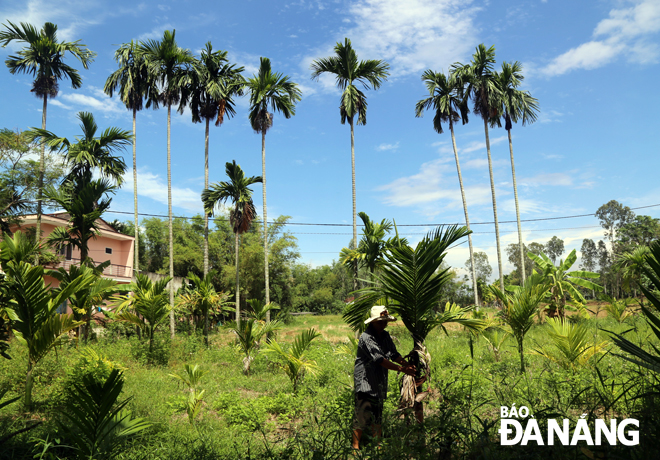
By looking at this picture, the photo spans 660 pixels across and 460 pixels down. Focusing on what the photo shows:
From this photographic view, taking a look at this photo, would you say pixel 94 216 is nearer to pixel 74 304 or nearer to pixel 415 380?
pixel 74 304

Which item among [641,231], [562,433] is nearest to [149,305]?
[562,433]

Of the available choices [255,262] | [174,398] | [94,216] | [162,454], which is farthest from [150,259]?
[162,454]

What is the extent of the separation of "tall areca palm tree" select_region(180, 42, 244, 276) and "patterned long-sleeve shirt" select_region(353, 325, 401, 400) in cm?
1836

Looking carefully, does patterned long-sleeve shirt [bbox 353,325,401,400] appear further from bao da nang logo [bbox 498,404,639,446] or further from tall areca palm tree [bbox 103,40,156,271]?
tall areca palm tree [bbox 103,40,156,271]

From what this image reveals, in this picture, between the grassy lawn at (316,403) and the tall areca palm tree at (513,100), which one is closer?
the grassy lawn at (316,403)

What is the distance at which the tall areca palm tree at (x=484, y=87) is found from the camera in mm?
23516

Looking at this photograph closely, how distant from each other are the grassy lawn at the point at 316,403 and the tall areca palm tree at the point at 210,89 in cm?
1175

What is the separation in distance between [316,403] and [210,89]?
18805 millimetres

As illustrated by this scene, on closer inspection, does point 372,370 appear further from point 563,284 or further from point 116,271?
point 116,271

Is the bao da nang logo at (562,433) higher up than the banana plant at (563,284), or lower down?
lower down

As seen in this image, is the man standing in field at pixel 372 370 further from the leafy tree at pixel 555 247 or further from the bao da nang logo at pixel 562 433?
the leafy tree at pixel 555 247

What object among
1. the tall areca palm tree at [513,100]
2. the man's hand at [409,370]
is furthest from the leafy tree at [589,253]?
the man's hand at [409,370]

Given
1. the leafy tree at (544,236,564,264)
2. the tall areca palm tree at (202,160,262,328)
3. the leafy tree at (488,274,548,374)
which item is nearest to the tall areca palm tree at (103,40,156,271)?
the tall areca palm tree at (202,160,262,328)

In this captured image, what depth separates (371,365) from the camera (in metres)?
4.11
